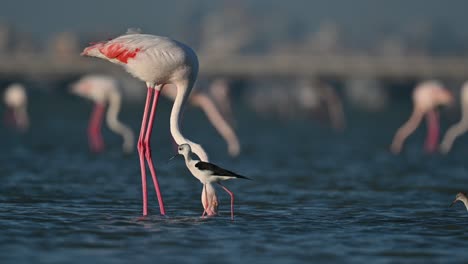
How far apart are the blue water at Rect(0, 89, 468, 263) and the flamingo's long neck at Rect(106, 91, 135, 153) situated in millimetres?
435

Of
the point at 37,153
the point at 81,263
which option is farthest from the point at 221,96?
the point at 81,263

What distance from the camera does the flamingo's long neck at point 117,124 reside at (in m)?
18.6

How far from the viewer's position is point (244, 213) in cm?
999

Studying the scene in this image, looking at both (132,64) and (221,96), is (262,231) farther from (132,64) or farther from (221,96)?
(221,96)

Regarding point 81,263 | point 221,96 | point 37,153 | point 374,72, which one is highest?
point 374,72

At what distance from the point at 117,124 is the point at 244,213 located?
9419 millimetres

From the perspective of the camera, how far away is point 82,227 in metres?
8.66

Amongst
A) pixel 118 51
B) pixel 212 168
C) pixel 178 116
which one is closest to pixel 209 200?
pixel 212 168

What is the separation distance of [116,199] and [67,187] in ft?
4.49

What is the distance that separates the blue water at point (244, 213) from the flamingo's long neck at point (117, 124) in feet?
1.43

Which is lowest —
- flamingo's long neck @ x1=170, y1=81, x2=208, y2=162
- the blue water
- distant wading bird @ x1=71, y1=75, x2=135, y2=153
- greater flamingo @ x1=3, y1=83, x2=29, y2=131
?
the blue water

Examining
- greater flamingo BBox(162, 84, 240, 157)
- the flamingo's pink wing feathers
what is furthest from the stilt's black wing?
greater flamingo BBox(162, 84, 240, 157)

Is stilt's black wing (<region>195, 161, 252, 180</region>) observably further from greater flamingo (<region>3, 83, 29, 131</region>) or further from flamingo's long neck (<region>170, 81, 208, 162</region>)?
greater flamingo (<region>3, 83, 29, 131</region>)

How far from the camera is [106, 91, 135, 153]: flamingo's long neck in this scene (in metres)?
18.6
